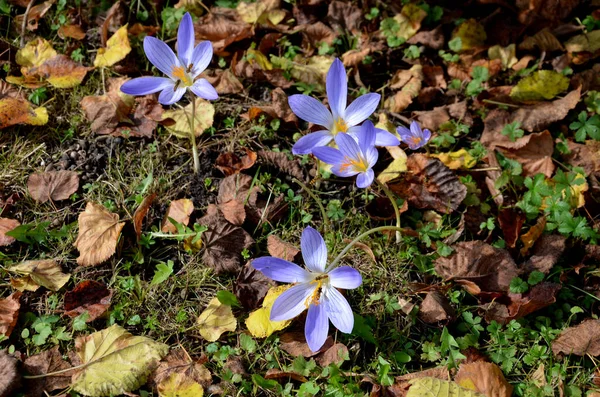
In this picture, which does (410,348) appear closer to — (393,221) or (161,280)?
(393,221)

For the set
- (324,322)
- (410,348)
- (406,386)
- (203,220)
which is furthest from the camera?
(203,220)

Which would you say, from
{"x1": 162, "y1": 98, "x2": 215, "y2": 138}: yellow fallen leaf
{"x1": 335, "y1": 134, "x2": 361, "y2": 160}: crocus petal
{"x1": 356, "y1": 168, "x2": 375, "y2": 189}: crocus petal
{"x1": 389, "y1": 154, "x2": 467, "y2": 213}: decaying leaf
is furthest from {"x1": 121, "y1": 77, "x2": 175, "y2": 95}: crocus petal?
{"x1": 389, "y1": 154, "x2": 467, "y2": 213}: decaying leaf

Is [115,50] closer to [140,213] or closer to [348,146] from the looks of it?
[140,213]

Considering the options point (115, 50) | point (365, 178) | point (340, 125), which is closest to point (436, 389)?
point (365, 178)

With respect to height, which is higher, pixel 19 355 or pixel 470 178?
pixel 470 178

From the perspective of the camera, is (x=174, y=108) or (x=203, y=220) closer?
(x=203, y=220)

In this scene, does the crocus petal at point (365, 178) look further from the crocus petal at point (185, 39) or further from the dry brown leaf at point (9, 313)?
the dry brown leaf at point (9, 313)

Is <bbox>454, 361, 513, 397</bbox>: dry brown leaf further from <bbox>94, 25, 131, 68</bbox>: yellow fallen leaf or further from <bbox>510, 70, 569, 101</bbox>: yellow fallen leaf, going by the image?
<bbox>94, 25, 131, 68</bbox>: yellow fallen leaf

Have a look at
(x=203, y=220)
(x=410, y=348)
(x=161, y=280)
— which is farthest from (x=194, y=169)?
(x=410, y=348)
